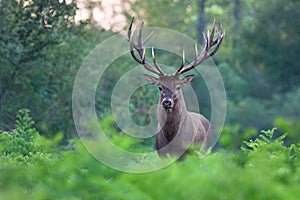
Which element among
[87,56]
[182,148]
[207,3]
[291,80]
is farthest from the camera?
[207,3]

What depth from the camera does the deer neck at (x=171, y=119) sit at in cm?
999

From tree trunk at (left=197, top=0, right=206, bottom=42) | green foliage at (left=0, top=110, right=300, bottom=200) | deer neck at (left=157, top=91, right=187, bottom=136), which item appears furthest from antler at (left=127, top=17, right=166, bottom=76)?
tree trunk at (left=197, top=0, right=206, bottom=42)

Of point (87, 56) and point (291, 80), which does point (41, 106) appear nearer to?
point (87, 56)

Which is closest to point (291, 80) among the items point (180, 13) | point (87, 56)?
point (180, 13)

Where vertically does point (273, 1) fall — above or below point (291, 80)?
above

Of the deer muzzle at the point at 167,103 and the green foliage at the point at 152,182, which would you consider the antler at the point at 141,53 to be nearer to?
the deer muzzle at the point at 167,103

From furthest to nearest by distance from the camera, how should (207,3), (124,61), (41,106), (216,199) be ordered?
1. (207,3)
2. (124,61)
3. (41,106)
4. (216,199)

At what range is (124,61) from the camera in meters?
18.2

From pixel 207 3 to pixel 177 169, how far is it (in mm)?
36558

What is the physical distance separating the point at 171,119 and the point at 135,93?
24.1 feet

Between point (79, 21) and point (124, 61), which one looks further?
point (124, 61)

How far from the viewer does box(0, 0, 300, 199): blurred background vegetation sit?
362cm

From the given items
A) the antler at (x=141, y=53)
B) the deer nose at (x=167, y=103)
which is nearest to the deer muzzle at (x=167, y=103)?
the deer nose at (x=167, y=103)

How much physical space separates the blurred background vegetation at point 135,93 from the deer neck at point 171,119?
4.16 feet
